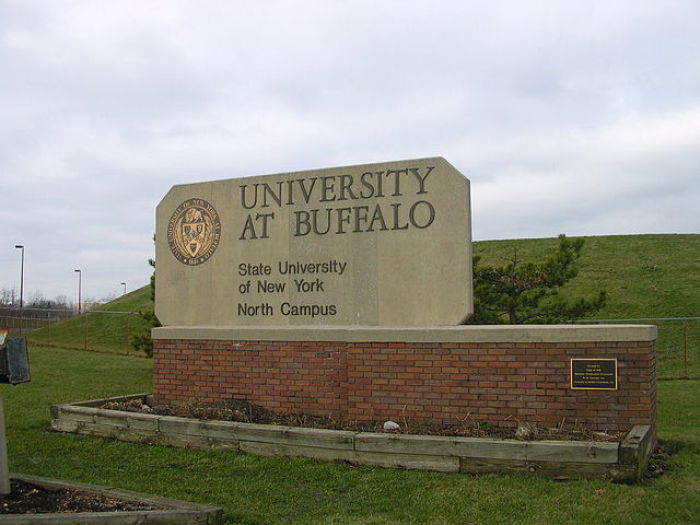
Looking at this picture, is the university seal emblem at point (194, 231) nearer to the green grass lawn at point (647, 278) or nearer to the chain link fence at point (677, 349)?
the chain link fence at point (677, 349)

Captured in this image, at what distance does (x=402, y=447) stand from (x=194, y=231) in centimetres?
485

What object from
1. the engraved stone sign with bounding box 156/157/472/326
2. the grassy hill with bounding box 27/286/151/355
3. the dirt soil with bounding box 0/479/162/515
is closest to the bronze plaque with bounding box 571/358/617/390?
the engraved stone sign with bounding box 156/157/472/326

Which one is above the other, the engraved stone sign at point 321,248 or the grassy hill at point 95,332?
the engraved stone sign at point 321,248

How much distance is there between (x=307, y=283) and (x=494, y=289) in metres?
6.37

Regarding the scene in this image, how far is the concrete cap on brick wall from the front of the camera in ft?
24.5

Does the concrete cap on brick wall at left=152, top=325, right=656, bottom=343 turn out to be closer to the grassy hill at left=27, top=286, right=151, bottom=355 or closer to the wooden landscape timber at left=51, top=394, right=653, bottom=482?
the wooden landscape timber at left=51, top=394, right=653, bottom=482

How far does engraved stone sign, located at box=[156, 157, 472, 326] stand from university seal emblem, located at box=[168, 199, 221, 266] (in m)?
0.02

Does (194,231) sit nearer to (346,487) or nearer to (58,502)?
(346,487)

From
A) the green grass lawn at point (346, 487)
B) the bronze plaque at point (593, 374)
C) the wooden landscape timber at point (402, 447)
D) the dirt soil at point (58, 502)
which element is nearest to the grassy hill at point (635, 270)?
the bronze plaque at point (593, 374)

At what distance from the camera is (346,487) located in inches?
263

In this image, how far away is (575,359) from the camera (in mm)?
7523

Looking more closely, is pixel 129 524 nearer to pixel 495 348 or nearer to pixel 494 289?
pixel 495 348

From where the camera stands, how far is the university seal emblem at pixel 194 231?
10.1 meters

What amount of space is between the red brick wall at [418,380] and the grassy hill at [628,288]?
528 inches
